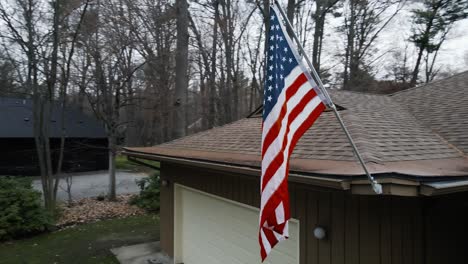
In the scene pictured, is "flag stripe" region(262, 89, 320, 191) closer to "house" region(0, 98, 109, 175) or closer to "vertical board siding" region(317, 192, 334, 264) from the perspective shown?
"vertical board siding" region(317, 192, 334, 264)

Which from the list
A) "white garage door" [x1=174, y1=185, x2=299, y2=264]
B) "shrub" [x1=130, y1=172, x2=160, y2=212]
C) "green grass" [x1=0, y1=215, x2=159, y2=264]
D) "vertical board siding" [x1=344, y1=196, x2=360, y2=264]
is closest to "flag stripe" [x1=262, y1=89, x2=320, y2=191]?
"vertical board siding" [x1=344, y1=196, x2=360, y2=264]

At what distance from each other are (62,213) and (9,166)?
11.6 m

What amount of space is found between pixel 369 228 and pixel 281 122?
159 cm

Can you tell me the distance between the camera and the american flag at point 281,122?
2500 millimetres

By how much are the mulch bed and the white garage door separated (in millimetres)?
5078

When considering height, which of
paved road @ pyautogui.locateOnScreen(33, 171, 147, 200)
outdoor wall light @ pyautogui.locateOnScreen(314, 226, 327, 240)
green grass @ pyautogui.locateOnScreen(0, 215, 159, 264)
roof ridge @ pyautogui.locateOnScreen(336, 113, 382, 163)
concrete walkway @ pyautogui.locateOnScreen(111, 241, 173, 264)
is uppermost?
roof ridge @ pyautogui.locateOnScreen(336, 113, 382, 163)

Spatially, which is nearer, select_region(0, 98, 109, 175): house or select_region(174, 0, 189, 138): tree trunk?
select_region(174, 0, 189, 138): tree trunk

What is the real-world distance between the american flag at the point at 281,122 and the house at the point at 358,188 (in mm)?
530

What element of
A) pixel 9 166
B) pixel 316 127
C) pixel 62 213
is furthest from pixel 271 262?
pixel 9 166

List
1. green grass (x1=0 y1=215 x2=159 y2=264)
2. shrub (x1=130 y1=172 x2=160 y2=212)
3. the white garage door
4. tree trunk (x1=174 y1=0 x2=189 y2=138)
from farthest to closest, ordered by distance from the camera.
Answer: shrub (x1=130 y1=172 x2=160 y2=212)
tree trunk (x1=174 y1=0 x2=189 y2=138)
green grass (x1=0 y1=215 x2=159 y2=264)
the white garage door

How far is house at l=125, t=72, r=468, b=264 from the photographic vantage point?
2967 millimetres

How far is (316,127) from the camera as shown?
16.2 feet

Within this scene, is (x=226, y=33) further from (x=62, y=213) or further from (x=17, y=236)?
(x=17, y=236)

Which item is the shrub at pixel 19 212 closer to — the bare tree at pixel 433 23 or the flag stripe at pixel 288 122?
the flag stripe at pixel 288 122
